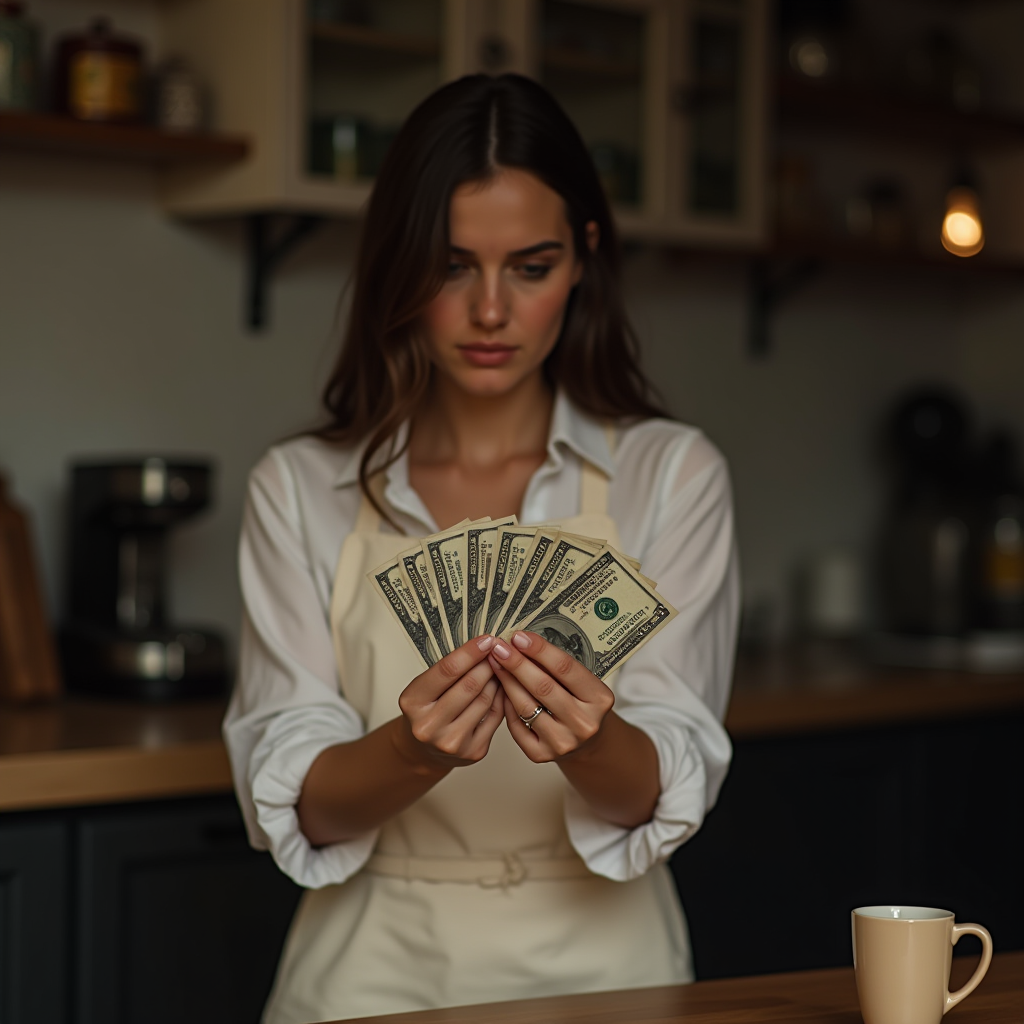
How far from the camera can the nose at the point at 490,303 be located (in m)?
1.49

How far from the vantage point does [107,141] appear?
7.68ft

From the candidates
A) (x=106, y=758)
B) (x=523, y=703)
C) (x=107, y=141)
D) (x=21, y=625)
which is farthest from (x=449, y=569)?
(x=107, y=141)

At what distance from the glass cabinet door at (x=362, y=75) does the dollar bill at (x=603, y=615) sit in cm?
136

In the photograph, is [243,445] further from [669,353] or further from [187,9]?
[669,353]

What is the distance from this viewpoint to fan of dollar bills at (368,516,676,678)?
4.12 ft

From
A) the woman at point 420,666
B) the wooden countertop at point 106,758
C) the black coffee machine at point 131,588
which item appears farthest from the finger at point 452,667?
the black coffee machine at point 131,588

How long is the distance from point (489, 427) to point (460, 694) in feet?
1.76

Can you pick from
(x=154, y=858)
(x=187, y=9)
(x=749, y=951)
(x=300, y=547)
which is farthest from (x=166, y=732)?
(x=187, y=9)

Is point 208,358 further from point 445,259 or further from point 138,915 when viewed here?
point 445,259

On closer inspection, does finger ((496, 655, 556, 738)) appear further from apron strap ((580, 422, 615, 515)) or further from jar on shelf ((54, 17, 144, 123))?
jar on shelf ((54, 17, 144, 123))

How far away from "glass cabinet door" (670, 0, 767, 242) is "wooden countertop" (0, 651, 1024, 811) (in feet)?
2.76

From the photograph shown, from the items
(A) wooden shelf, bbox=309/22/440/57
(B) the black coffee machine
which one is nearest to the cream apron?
(B) the black coffee machine

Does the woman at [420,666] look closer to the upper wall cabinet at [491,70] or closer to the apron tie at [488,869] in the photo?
the apron tie at [488,869]

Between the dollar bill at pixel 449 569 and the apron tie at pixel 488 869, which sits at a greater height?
the dollar bill at pixel 449 569
